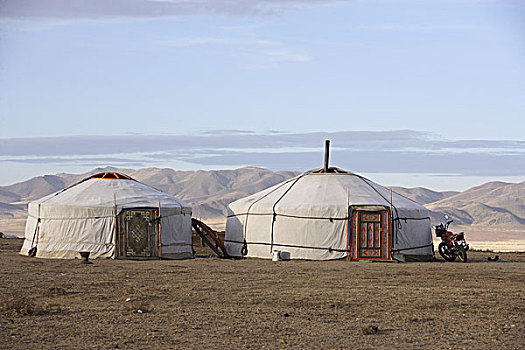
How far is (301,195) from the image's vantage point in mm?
20156

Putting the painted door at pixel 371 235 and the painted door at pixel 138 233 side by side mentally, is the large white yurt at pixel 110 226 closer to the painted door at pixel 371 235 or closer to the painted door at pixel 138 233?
the painted door at pixel 138 233

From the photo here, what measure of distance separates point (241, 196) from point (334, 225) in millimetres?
84292

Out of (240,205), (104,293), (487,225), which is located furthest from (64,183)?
(104,293)

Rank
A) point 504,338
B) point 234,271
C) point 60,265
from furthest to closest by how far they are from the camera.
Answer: point 60,265 < point 234,271 < point 504,338

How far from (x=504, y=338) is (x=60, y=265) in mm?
10820

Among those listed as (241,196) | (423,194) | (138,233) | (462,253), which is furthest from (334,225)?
(423,194)

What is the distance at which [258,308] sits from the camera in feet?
32.9

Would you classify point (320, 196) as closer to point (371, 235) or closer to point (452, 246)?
point (371, 235)

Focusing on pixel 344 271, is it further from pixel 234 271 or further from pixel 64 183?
pixel 64 183

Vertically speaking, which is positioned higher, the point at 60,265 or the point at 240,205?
the point at 240,205

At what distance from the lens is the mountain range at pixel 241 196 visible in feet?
247

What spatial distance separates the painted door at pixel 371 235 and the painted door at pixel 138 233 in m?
4.94

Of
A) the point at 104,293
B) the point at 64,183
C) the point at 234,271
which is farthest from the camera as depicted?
the point at 64,183

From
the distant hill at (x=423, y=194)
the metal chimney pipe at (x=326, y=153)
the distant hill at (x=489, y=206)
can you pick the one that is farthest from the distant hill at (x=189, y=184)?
the metal chimney pipe at (x=326, y=153)
